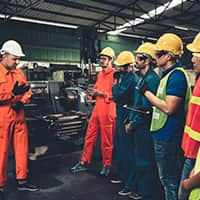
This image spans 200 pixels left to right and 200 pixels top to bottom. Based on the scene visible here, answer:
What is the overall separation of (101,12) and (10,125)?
6760mm

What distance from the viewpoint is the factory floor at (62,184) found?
2740mm

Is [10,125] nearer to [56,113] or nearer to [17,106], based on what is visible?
[17,106]

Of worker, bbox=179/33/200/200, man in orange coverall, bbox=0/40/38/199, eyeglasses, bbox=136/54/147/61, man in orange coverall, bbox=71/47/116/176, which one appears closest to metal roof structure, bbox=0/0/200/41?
man in orange coverall, bbox=71/47/116/176

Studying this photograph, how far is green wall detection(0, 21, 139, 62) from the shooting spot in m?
9.03

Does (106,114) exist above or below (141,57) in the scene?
below

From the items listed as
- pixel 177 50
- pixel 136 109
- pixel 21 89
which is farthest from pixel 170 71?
pixel 21 89

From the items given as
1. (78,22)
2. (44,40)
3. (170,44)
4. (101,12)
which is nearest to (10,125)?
(170,44)

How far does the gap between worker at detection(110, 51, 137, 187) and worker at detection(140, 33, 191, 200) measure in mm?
865

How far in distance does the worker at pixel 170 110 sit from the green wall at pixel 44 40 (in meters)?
7.52

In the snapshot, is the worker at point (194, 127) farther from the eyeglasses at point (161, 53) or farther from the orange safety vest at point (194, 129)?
the eyeglasses at point (161, 53)

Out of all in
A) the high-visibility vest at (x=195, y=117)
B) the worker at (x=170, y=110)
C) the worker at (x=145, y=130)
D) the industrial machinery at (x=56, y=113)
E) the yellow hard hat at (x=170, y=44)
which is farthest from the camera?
the industrial machinery at (x=56, y=113)

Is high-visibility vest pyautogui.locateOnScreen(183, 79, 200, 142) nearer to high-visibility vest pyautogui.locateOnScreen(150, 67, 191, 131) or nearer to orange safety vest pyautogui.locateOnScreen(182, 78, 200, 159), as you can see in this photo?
orange safety vest pyautogui.locateOnScreen(182, 78, 200, 159)

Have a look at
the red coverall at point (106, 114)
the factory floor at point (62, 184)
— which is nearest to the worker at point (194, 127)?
the factory floor at point (62, 184)

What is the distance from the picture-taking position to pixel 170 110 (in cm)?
177
